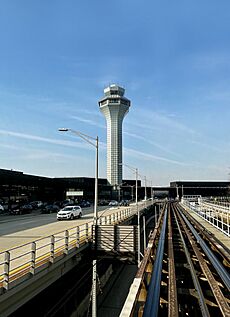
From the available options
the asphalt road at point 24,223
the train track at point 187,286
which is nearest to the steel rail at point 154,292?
the train track at point 187,286

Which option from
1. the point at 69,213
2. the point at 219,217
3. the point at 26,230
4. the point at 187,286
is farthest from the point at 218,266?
the point at 69,213

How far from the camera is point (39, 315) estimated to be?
1394 cm

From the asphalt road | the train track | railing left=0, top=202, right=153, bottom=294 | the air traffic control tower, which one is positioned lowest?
the train track

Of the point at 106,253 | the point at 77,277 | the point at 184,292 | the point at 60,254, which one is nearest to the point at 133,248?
the point at 106,253

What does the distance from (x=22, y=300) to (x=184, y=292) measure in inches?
249

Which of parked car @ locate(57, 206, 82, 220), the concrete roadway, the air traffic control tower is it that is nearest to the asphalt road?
the concrete roadway

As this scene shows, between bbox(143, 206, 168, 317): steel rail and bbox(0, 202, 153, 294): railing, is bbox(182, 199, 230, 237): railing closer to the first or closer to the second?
bbox(143, 206, 168, 317): steel rail

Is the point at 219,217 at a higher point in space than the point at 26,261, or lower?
higher

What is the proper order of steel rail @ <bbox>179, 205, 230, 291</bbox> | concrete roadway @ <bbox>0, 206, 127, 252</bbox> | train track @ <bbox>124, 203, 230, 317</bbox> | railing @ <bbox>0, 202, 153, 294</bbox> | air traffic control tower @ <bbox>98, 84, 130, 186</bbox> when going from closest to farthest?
train track @ <bbox>124, 203, 230, 317</bbox> < railing @ <bbox>0, 202, 153, 294</bbox> < steel rail @ <bbox>179, 205, 230, 291</bbox> < concrete roadway @ <bbox>0, 206, 127, 252</bbox> < air traffic control tower @ <bbox>98, 84, 130, 186</bbox>

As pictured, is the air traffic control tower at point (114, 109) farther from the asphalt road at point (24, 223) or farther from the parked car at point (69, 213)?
the asphalt road at point (24, 223)

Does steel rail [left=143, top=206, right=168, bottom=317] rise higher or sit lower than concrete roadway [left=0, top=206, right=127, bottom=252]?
lower

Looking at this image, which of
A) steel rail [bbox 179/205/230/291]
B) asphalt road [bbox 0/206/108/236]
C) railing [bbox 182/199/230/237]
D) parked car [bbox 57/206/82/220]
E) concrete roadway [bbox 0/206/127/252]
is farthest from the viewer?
parked car [bbox 57/206/82/220]

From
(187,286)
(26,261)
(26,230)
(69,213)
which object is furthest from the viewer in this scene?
(69,213)

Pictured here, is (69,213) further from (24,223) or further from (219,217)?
(219,217)
